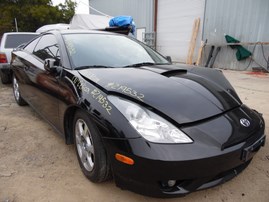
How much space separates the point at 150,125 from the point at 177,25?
38.5 feet

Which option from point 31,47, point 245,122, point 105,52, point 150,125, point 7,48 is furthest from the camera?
point 7,48

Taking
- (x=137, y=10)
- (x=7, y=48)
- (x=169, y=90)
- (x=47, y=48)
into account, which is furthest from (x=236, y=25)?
(x=169, y=90)

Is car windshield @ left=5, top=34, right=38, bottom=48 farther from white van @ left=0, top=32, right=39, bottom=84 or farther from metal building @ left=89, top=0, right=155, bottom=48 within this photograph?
metal building @ left=89, top=0, right=155, bottom=48

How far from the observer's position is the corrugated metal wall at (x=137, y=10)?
45.6 feet

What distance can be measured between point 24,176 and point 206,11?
10591 millimetres

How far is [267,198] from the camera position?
1.84 meters

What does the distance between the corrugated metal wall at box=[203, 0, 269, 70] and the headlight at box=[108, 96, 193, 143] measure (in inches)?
340

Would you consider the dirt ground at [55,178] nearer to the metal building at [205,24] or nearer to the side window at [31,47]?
the side window at [31,47]

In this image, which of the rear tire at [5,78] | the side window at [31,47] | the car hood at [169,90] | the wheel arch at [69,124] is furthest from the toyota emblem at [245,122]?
the rear tire at [5,78]

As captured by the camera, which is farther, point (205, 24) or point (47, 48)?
point (205, 24)

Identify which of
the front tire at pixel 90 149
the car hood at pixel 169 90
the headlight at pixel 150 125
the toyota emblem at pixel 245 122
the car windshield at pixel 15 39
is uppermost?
the car windshield at pixel 15 39

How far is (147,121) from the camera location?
1612 mm

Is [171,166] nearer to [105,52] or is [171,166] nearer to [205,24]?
[105,52]

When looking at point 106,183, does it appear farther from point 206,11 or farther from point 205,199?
point 206,11
